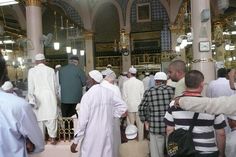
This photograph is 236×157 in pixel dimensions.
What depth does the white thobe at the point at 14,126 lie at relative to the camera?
2.12 m

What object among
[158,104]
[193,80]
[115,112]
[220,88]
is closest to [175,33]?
[220,88]

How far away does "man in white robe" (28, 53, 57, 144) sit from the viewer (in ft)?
20.7

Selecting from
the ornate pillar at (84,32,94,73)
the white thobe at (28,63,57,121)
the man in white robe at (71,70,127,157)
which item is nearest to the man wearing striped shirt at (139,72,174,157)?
the man in white robe at (71,70,127,157)

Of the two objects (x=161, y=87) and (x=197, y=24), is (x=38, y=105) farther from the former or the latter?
(x=197, y=24)

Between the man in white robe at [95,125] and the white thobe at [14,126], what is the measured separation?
200 cm

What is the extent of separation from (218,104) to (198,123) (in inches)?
13.4

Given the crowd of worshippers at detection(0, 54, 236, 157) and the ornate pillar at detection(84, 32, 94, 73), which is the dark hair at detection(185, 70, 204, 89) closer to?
the crowd of worshippers at detection(0, 54, 236, 157)

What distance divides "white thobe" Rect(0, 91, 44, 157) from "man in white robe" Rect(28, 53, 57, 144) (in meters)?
4.14

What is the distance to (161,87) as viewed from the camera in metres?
4.75

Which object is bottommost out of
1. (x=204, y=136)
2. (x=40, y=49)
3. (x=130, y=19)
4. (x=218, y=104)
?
(x=204, y=136)

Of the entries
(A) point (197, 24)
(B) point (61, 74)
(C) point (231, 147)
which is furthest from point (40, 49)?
(C) point (231, 147)

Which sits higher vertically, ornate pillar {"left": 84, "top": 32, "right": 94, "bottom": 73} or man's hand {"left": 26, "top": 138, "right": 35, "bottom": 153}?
ornate pillar {"left": 84, "top": 32, "right": 94, "bottom": 73}

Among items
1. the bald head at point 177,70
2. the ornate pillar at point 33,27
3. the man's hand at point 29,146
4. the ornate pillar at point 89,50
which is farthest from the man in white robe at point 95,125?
the ornate pillar at point 89,50

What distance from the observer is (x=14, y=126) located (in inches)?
83.9
